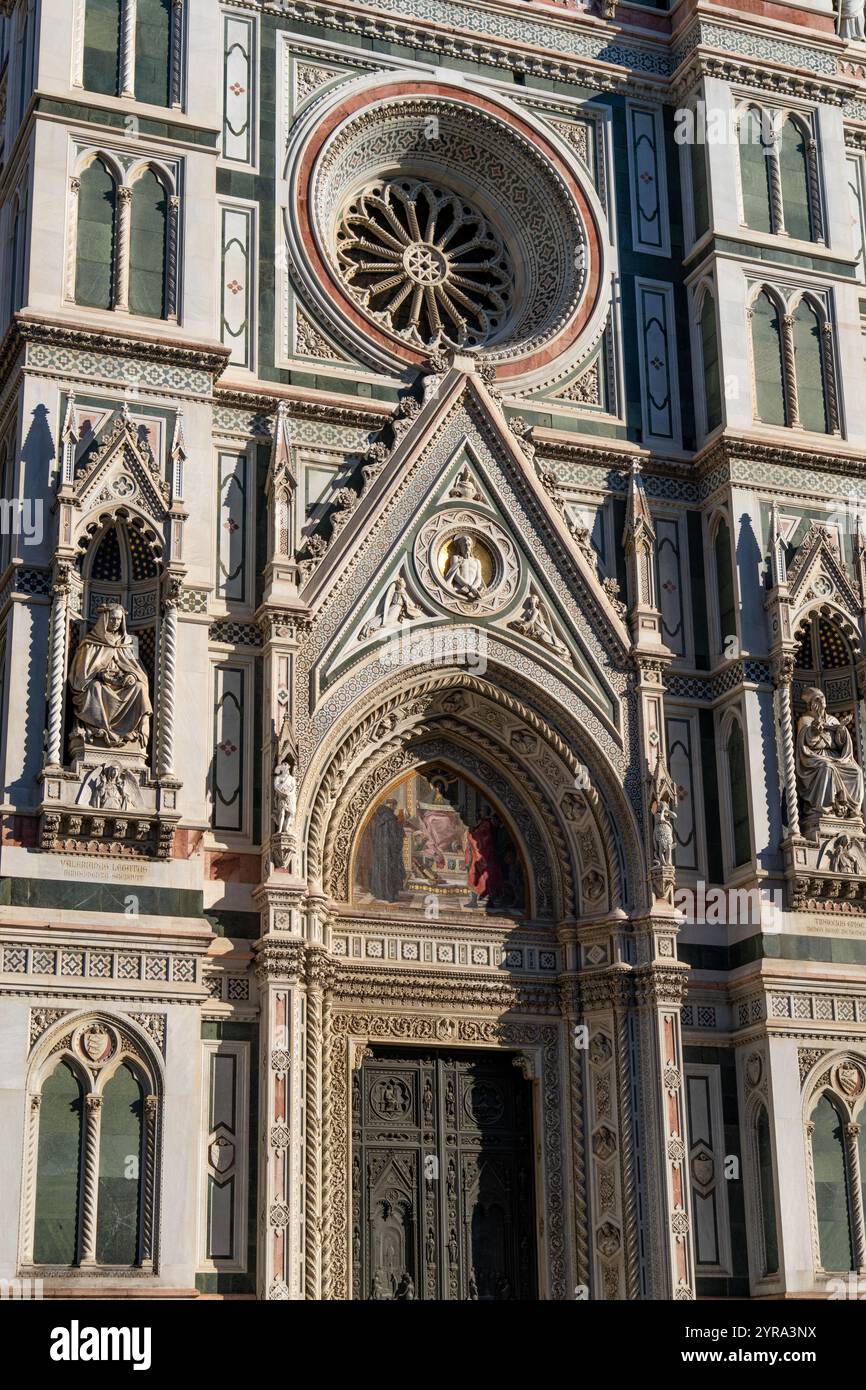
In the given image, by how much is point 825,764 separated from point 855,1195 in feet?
14.2

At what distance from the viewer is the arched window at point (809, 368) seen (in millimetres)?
23859

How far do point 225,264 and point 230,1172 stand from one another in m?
9.37

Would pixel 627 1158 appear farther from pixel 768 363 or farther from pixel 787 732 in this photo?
pixel 768 363

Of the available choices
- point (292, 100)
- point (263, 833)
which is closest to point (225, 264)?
point (292, 100)

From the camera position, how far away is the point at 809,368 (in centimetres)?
2409

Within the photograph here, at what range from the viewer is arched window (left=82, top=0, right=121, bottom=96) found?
2159cm

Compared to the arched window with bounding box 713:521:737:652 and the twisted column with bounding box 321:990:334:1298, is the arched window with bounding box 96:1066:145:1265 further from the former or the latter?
the arched window with bounding box 713:521:737:652

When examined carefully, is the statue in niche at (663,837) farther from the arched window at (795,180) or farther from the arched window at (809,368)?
the arched window at (795,180)

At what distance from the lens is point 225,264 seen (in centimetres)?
2230

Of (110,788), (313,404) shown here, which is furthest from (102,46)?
(110,788)

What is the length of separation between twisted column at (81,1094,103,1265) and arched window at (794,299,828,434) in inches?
435

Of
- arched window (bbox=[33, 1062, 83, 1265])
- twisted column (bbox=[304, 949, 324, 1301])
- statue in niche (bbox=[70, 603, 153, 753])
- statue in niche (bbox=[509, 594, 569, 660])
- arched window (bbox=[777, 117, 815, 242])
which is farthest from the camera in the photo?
arched window (bbox=[777, 117, 815, 242])

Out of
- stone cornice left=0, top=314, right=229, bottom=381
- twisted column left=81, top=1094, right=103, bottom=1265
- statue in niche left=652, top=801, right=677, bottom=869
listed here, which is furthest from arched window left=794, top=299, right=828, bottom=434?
twisted column left=81, top=1094, right=103, bottom=1265
